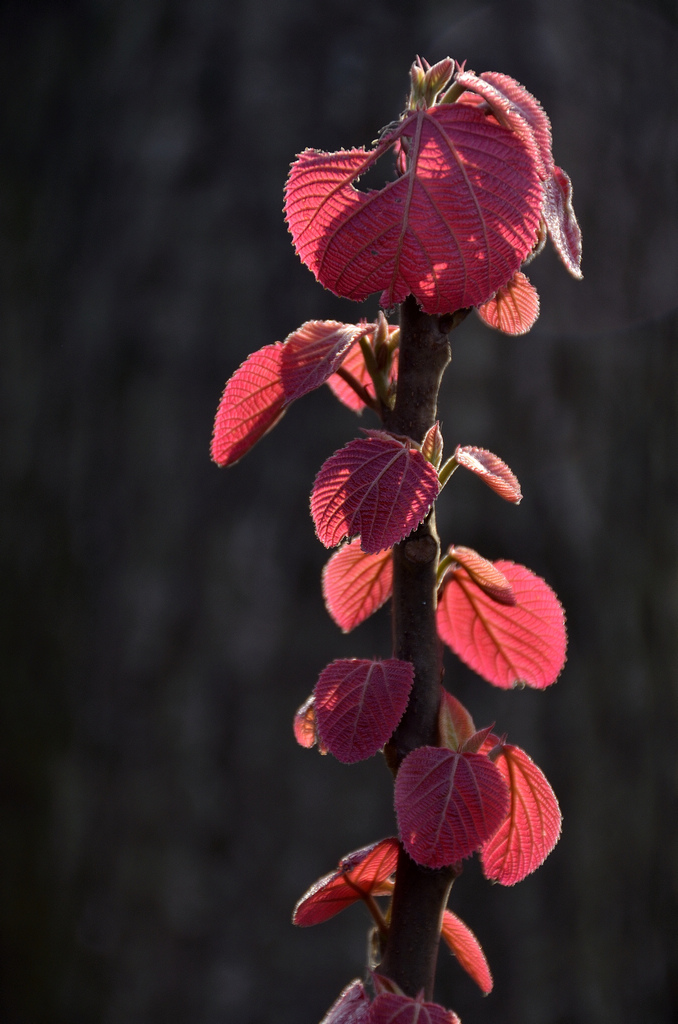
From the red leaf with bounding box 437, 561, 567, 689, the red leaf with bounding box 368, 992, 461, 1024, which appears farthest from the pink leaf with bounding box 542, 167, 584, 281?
the red leaf with bounding box 368, 992, 461, 1024

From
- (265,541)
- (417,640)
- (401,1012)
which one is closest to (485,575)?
(417,640)

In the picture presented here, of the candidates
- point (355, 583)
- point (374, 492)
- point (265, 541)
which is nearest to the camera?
point (374, 492)

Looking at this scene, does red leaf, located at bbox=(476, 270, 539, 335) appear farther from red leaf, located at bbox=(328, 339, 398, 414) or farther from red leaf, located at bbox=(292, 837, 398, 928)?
red leaf, located at bbox=(292, 837, 398, 928)

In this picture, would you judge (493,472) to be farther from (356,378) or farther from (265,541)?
(265,541)

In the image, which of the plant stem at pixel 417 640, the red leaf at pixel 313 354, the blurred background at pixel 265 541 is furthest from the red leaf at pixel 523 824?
the blurred background at pixel 265 541

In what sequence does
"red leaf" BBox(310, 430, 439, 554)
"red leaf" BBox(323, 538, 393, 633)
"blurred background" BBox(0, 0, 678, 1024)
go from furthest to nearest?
"blurred background" BBox(0, 0, 678, 1024), "red leaf" BBox(323, 538, 393, 633), "red leaf" BBox(310, 430, 439, 554)
